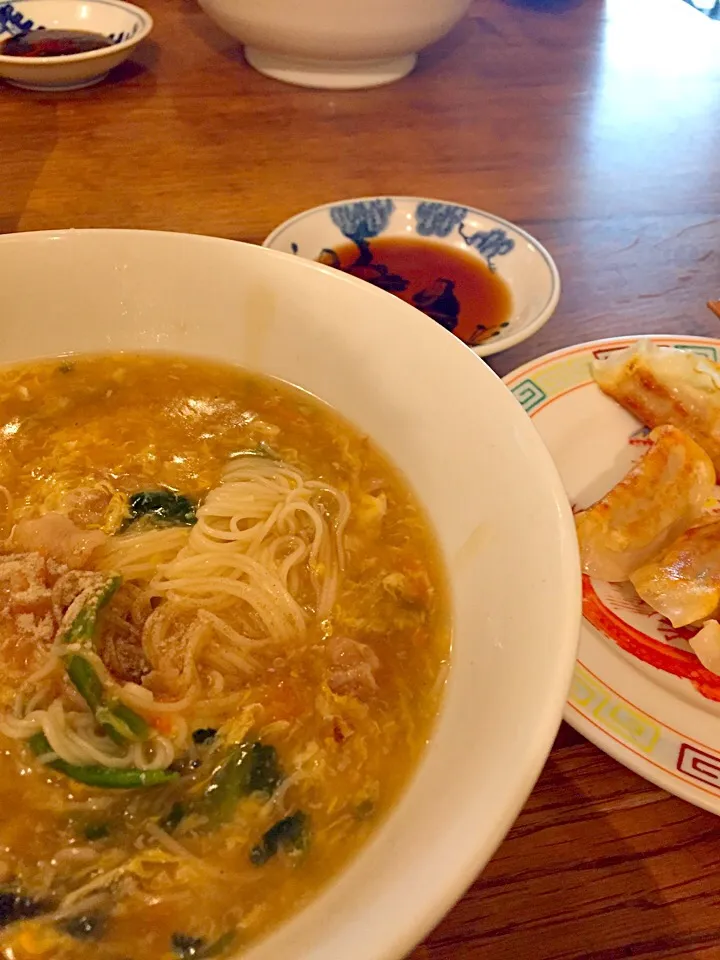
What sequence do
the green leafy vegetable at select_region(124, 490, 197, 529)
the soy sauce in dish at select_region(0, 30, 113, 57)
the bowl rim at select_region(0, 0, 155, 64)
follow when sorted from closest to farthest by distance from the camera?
the green leafy vegetable at select_region(124, 490, 197, 529) → the bowl rim at select_region(0, 0, 155, 64) → the soy sauce in dish at select_region(0, 30, 113, 57)

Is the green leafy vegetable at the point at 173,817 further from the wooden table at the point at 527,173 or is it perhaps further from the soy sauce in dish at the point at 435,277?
the soy sauce in dish at the point at 435,277

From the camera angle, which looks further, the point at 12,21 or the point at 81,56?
the point at 12,21

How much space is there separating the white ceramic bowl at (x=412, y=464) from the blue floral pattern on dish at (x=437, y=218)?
1028 millimetres

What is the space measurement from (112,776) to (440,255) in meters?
1.73

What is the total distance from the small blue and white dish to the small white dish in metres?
0.23

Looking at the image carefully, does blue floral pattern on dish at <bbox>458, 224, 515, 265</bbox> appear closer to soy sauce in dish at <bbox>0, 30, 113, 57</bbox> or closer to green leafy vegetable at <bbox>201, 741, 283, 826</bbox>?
green leafy vegetable at <bbox>201, 741, 283, 826</bbox>

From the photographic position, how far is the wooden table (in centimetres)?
108

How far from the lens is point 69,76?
2.78 metres

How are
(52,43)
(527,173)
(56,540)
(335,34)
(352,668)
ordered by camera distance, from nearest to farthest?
(352,668)
(56,540)
(527,173)
(335,34)
(52,43)

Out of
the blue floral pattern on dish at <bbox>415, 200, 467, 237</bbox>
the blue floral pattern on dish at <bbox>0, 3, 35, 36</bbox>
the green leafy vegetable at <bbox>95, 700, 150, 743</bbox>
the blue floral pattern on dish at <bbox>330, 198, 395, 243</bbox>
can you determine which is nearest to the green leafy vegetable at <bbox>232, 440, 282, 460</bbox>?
the green leafy vegetable at <bbox>95, 700, 150, 743</bbox>

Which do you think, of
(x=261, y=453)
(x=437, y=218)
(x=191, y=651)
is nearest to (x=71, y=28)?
(x=437, y=218)

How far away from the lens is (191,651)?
1.12 metres

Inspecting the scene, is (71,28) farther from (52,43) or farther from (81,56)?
(81,56)

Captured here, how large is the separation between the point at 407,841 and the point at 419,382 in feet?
2.34
